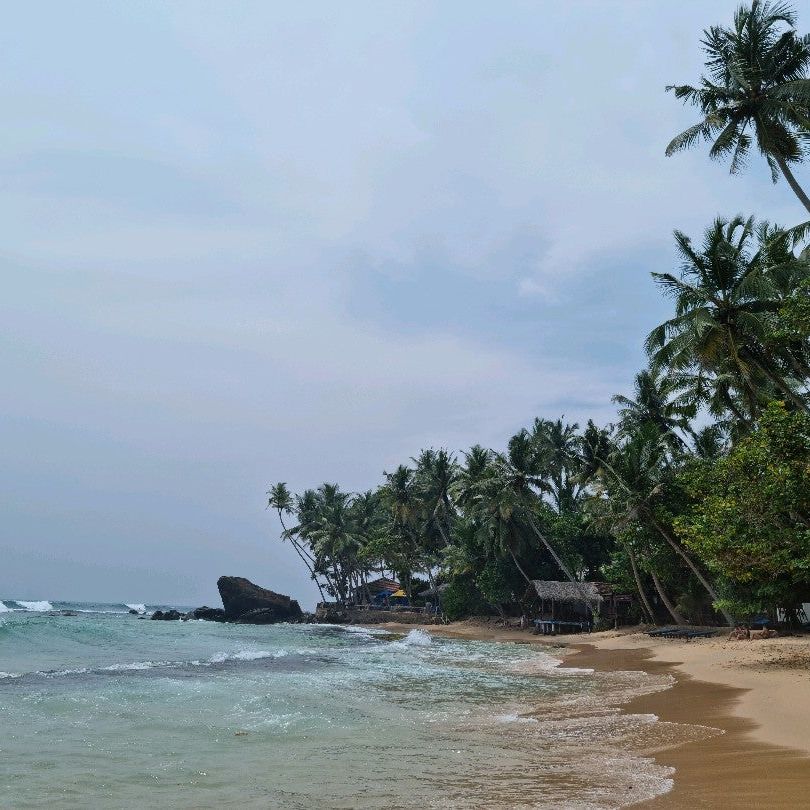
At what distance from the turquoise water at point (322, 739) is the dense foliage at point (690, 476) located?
20.0ft

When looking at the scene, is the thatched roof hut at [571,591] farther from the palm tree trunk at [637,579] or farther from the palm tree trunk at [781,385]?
the palm tree trunk at [781,385]

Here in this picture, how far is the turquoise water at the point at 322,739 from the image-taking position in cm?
784

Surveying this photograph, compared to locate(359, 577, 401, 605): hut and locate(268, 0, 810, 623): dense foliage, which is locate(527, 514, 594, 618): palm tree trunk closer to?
locate(268, 0, 810, 623): dense foliage

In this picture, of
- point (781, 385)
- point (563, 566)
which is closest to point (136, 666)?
point (781, 385)

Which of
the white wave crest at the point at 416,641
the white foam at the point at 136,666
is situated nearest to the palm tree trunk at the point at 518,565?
the white wave crest at the point at 416,641

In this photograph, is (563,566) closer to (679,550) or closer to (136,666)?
(679,550)

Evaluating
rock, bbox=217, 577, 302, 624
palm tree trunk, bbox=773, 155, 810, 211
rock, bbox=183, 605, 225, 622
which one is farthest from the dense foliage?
rock, bbox=183, 605, 225, 622

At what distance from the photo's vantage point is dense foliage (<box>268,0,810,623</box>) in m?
18.4

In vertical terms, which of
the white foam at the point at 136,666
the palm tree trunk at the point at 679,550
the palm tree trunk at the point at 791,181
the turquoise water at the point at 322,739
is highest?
Answer: the palm tree trunk at the point at 791,181

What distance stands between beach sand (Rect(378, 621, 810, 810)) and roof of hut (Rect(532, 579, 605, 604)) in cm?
1565

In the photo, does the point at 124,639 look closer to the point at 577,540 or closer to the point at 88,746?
the point at 577,540

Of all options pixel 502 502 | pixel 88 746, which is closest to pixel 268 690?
pixel 88 746

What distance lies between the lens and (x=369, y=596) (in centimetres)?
8069

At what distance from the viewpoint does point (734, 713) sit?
12.3 meters
